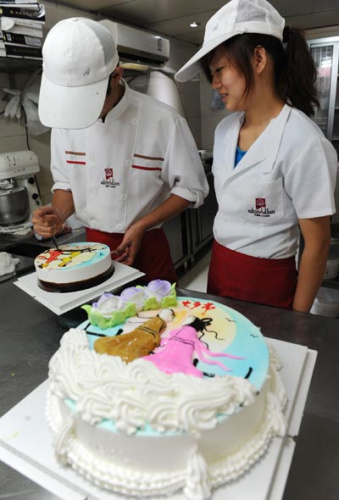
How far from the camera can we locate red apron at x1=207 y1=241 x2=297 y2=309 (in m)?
1.35

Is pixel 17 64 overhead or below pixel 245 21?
overhead

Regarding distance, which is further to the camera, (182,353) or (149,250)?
(149,250)

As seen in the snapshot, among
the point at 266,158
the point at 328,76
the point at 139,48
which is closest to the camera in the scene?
the point at 266,158

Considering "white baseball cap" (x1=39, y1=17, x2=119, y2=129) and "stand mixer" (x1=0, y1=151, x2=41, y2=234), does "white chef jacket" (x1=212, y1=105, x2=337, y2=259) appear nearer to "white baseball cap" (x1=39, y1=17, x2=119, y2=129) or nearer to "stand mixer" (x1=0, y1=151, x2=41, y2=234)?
"white baseball cap" (x1=39, y1=17, x2=119, y2=129)

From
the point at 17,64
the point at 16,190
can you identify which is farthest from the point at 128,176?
the point at 17,64

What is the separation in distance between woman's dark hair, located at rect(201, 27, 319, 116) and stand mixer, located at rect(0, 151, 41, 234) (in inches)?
63.4

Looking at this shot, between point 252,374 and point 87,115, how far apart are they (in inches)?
39.5

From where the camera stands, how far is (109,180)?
165 centimetres

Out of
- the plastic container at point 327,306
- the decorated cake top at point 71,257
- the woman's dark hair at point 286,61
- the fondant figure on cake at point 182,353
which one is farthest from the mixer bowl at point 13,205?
the plastic container at point 327,306

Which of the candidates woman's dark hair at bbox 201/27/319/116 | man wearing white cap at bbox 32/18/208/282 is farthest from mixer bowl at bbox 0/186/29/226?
woman's dark hair at bbox 201/27/319/116

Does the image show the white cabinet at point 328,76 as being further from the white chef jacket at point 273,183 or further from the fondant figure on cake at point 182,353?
the fondant figure on cake at point 182,353

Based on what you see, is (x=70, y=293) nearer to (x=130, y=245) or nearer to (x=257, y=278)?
(x=130, y=245)

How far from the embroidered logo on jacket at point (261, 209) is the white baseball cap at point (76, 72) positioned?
25.7 inches

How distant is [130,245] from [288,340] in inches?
30.7
